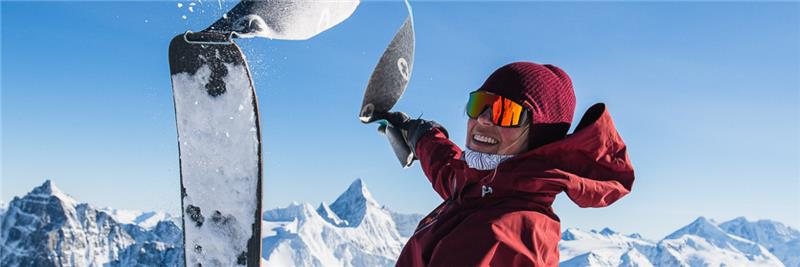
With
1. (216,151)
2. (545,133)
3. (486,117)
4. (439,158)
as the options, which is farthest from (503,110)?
(216,151)

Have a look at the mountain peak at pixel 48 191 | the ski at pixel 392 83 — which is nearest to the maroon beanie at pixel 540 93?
the ski at pixel 392 83

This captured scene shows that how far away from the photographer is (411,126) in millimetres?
3971

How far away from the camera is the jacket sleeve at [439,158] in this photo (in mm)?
3379

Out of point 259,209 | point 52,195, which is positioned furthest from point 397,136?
point 52,195

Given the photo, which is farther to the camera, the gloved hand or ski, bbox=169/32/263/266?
the gloved hand

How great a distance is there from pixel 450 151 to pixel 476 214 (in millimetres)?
1009

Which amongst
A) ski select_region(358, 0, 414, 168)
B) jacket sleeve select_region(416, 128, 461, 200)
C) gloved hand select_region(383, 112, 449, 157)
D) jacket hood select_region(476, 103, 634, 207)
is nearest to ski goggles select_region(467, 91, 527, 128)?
jacket hood select_region(476, 103, 634, 207)

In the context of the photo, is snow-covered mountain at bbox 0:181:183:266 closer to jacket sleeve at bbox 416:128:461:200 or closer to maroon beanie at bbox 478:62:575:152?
jacket sleeve at bbox 416:128:461:200

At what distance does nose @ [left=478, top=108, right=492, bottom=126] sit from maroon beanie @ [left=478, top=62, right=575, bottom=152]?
8cm

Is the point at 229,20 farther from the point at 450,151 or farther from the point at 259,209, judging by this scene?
the point at 450,151

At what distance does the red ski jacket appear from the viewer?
2.41 m

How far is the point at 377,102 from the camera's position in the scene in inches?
165

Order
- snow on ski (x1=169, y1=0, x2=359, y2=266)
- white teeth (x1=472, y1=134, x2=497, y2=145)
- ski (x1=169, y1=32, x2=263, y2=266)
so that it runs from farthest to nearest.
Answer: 1. ski (x1=169, y1=32, x2=263, y2=266)
2. snow on ski (x1=169, y1=0, x2=359, y2=266)
3. white teeth (x1=472, y1=134, x2=497, y2=145)

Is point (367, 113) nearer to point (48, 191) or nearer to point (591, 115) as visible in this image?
point (591, 115)
